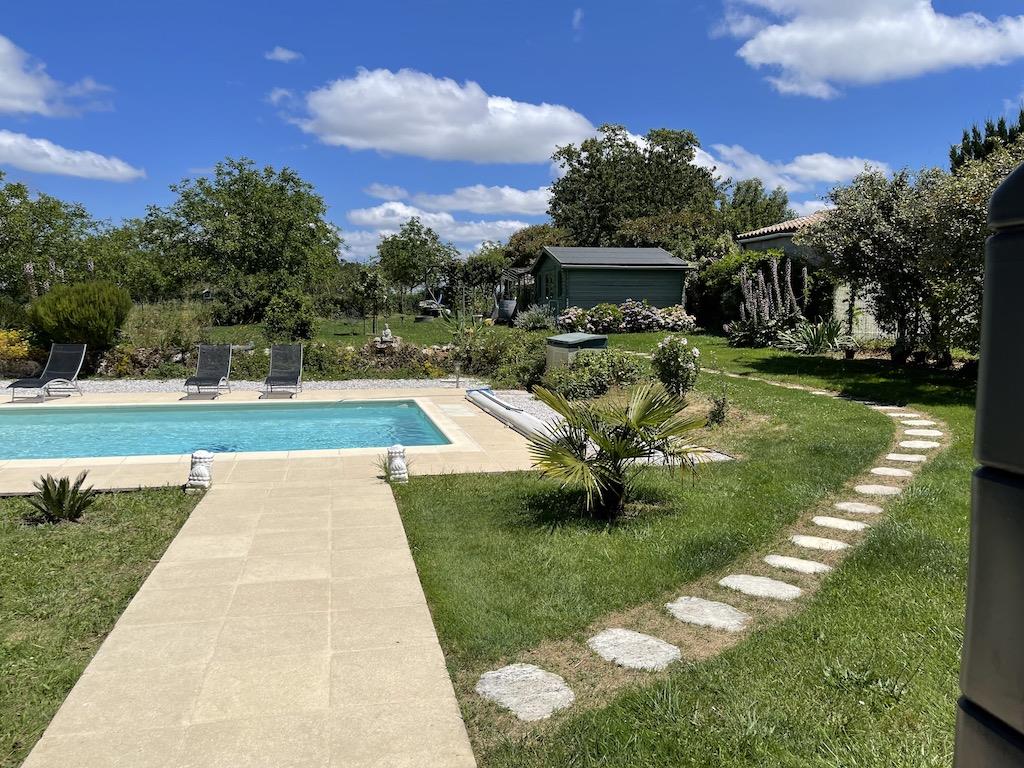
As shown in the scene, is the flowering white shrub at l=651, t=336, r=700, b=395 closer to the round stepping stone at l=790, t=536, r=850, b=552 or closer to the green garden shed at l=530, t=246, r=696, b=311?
the round stepping stone at l=790, t=536, r=850, b=552

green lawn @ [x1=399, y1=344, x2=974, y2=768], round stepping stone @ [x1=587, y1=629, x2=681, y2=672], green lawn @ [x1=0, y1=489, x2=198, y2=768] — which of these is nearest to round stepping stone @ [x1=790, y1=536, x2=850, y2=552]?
green lawn @ [x1=399, y1=344, x2=974, y2=768]

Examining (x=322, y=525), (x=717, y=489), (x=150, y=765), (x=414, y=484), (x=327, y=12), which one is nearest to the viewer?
(x=150, y=765)

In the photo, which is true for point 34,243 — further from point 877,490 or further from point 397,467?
point 877,490

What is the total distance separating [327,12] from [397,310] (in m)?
26.4

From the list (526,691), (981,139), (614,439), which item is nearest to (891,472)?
(614,439)

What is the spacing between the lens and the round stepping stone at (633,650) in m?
3.59

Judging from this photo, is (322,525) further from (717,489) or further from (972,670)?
(972,670)

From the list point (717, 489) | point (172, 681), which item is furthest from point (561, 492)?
point (172, 681)

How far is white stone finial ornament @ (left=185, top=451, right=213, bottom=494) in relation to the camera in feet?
23.3

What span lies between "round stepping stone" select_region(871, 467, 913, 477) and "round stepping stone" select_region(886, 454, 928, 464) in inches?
16.4

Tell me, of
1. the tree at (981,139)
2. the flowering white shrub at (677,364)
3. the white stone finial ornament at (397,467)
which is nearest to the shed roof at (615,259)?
the tree at (981,139)

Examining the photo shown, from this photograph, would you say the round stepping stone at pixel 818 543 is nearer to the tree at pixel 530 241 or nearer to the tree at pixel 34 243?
the tree at pixel 34 243

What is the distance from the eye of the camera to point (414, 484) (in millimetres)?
7348

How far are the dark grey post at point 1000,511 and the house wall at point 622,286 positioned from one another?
27.0 metres
